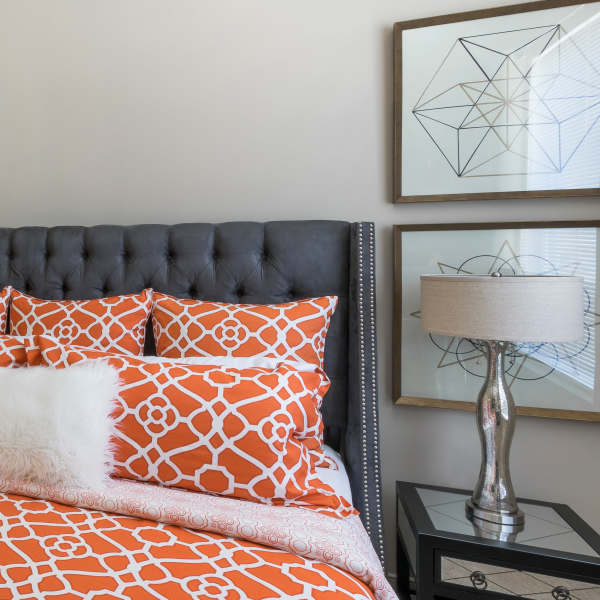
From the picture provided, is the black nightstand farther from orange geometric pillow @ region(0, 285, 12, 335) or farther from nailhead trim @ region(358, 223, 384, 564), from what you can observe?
orange geometric pillow @ region(0, 285, 12, 335)

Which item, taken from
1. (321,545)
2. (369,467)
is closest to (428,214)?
(369,467)

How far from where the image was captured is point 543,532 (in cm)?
129

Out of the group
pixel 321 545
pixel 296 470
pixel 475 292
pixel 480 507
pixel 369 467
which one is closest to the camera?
pixel 321 545

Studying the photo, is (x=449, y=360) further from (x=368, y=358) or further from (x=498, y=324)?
(x=498, y=324)

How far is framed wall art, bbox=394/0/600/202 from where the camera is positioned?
1491 mm

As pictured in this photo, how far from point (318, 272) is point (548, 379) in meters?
0.82

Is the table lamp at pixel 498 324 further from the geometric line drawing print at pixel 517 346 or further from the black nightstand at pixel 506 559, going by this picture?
the geometric line drawing print at pixel 517 346

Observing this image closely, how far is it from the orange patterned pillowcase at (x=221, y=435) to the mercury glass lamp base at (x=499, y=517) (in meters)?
0.41

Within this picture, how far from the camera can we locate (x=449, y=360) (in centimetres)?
165

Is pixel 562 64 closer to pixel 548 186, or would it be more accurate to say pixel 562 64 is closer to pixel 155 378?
pixel 548 186

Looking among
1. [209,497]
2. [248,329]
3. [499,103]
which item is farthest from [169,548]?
[499,103]

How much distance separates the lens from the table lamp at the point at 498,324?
121cm

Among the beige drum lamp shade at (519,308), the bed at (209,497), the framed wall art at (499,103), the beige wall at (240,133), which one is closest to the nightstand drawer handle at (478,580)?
the bed at (209,497)

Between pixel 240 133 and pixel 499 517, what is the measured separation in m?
1.55
